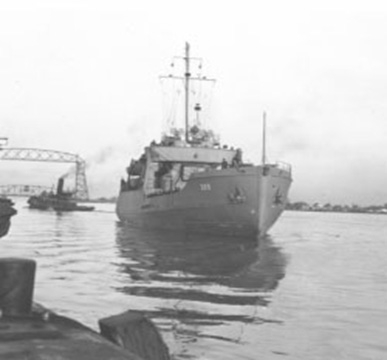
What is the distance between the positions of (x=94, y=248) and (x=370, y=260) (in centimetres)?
992

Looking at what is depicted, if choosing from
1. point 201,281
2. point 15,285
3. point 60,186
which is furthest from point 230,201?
point 60,186

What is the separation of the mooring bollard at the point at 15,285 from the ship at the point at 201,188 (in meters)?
22.7

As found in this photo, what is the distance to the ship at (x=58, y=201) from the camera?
90.2 m

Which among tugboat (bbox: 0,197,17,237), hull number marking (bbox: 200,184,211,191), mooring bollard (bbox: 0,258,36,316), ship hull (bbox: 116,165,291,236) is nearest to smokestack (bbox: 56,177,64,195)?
ship hull (bbox: 116,165,291,236)

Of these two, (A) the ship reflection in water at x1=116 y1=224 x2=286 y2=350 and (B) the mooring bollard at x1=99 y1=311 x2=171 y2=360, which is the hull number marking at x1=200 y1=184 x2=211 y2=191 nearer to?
(A) the ship reflection in water at x1=116 y1=224 x2=286 y2=350

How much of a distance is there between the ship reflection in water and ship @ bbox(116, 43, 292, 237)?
4871 mm

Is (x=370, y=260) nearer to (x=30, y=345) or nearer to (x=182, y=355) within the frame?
(x=182, y=355)

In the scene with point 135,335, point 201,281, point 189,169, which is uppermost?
point 189,169

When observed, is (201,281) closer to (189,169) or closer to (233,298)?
(233,298)

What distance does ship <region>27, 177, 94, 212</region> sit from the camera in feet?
296

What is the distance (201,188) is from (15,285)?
78.0ft

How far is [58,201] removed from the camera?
91.6 metres

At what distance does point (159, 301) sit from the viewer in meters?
10.0

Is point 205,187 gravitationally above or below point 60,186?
below
